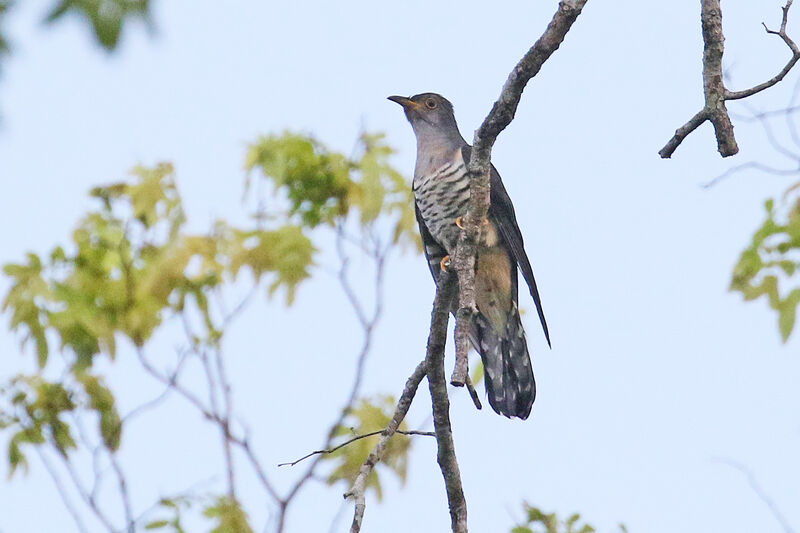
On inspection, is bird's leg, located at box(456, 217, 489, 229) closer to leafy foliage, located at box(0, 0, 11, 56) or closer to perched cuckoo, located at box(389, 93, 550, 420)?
perched cuckoo, located at box(389, 93, 550, 420)

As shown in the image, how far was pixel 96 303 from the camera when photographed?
590 cm

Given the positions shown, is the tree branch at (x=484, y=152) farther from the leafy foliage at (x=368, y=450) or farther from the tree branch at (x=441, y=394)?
the leafy foliage at (x=368, y=450)

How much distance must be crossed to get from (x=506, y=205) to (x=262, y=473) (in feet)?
6.99

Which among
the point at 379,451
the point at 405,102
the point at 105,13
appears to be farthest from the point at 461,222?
the point at 405,102

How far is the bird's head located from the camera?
6023 mm

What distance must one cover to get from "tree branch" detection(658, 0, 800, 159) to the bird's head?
114 inches

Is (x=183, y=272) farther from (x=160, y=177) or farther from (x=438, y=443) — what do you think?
(x=438, y=443)

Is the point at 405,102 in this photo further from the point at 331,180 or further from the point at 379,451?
the point at 379,451

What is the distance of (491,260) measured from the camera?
18.2 feet

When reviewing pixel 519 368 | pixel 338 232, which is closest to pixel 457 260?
pixel 519 368

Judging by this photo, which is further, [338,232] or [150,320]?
[338,232]

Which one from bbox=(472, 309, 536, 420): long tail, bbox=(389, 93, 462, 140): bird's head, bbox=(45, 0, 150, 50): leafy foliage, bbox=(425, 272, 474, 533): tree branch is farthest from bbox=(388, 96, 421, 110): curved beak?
bbox=(45, 0, 150, 50): leafy foliage

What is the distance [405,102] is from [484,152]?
305 cm

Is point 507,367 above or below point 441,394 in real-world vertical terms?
above
